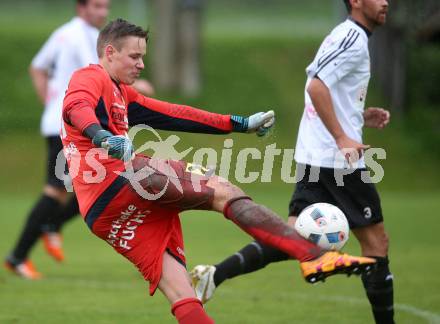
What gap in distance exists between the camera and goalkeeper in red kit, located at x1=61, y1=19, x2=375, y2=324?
15.7 feet

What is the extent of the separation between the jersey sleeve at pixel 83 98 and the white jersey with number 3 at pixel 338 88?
1.47 m

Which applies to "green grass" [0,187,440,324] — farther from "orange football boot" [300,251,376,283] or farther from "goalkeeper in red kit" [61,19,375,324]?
"orange football boot" [300,251,376,283]

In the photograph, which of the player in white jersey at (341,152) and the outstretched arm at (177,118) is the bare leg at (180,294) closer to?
the outstretched arm at (177,118)

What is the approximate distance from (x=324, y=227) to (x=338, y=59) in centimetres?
124

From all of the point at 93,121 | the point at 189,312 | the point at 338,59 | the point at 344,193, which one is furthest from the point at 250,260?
the point at 93,121

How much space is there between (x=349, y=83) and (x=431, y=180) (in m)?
13.2

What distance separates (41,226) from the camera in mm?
9094

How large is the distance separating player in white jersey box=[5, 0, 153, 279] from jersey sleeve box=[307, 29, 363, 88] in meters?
3.46

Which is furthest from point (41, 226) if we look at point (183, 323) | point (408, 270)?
point (183, 323)

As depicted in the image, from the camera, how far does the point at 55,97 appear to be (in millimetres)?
9250

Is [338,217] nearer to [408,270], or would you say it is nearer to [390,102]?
[408,270]

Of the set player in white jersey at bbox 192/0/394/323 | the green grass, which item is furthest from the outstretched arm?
the green grass

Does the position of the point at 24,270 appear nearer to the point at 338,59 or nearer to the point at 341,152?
the point at 341,152

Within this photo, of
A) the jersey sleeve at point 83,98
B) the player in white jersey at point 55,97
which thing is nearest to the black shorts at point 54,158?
the player in white jersey at point 55,97
